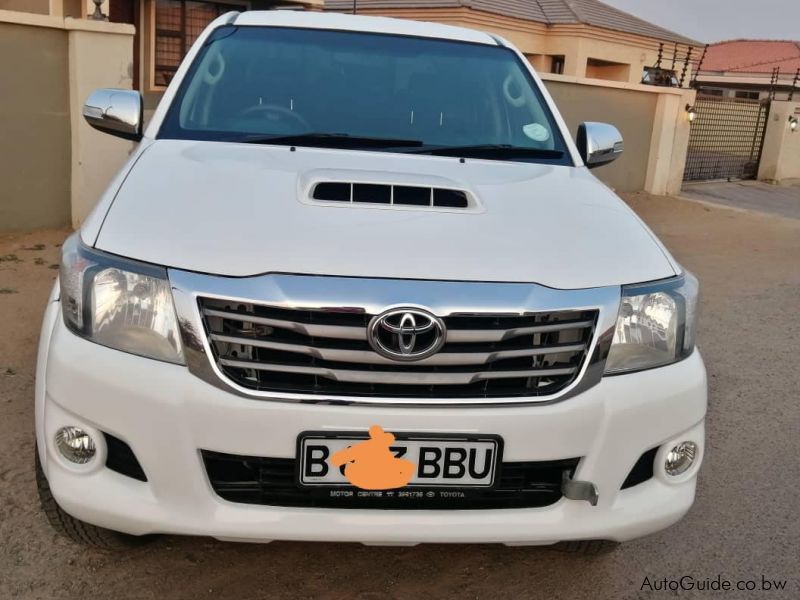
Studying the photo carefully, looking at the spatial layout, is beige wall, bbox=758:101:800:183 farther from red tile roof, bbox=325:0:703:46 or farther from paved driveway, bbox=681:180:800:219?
red tile roof, bbox=325:0:703:46

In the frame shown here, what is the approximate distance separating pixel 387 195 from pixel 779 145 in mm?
17180

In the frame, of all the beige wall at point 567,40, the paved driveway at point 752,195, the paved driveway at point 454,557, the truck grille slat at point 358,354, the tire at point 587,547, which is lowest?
the paved driveway at point 752,195

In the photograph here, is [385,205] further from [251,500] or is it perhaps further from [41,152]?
[41,152]

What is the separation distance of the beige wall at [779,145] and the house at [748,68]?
2182 cm

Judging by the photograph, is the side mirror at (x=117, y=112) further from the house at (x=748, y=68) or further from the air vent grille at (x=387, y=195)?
the house at (x=748, y=68)

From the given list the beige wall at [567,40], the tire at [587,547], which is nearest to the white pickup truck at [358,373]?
the tire at [587,547]

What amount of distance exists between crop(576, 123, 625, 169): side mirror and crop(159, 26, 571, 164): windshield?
0.17m

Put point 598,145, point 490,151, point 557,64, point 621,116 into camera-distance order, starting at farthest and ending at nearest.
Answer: point 557,64 < point 621,116 < point 598,145 < point 490,151

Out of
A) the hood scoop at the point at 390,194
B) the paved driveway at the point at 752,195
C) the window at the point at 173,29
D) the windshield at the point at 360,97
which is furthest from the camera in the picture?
the window at the point at 173,29

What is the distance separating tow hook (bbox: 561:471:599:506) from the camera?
7.23 feet

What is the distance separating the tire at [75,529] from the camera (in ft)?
7.76

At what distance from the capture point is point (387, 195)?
254 centimetres

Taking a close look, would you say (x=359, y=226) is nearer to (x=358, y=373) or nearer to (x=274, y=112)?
(x=358, y=373)

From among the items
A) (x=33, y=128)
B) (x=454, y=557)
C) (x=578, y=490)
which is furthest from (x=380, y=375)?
(x=33, y=128)
